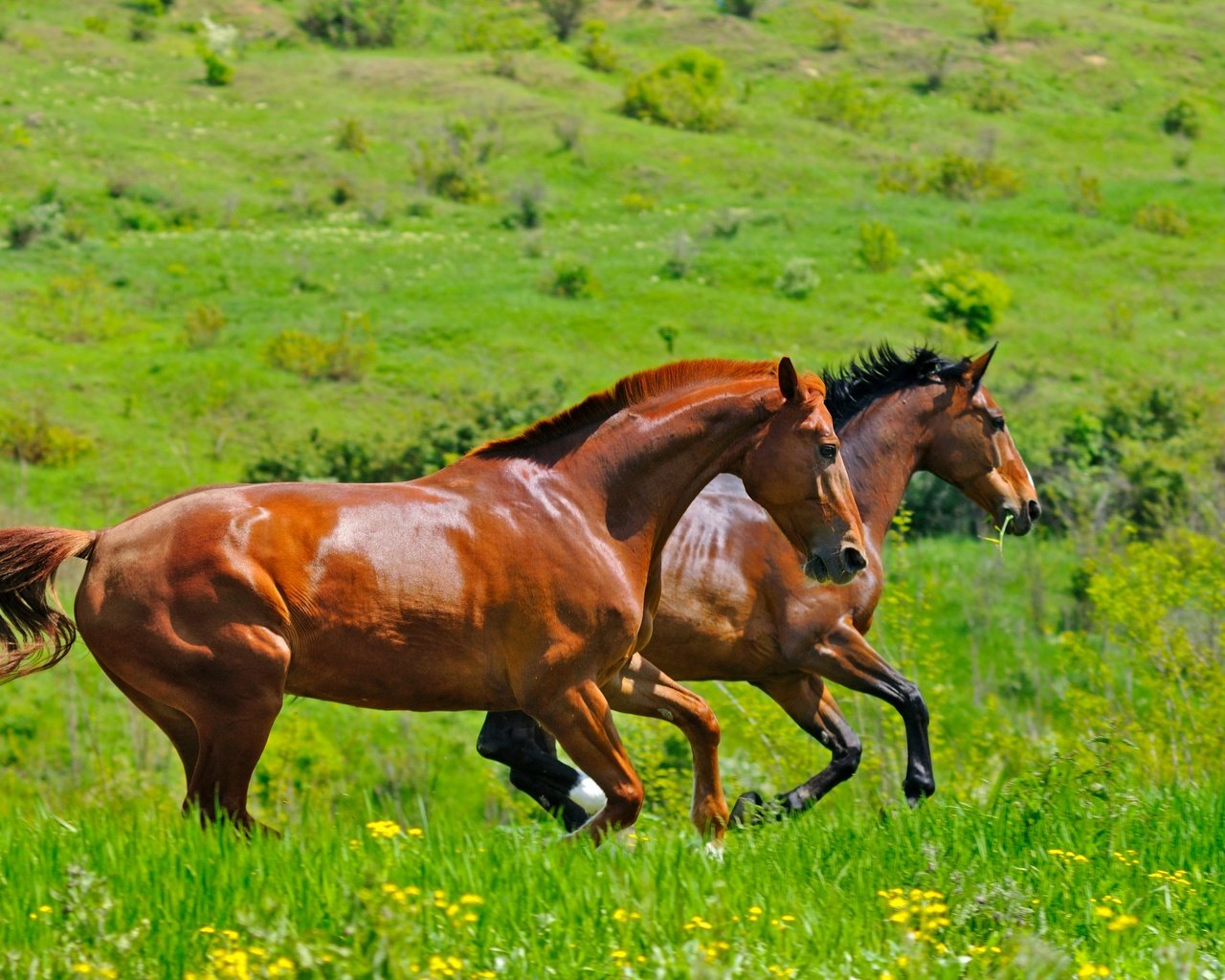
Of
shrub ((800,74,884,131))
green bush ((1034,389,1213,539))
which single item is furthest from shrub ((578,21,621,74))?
green bush ((1034,389,1213,539))

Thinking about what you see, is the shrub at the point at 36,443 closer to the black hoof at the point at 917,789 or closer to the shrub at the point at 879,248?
the shrub at the point at 879,248

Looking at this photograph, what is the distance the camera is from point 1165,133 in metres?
60.8

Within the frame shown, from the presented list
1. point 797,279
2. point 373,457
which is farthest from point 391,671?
point 797,279

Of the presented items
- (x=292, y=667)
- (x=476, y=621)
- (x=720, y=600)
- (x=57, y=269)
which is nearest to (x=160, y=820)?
(x=292, y=667)

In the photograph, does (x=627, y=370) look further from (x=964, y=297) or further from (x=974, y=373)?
(x=974, y=373)

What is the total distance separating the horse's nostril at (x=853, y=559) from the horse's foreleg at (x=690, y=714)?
3.60ft

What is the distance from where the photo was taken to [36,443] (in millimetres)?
27016

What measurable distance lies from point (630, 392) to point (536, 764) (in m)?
1.99

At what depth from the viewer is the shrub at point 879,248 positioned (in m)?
40.4

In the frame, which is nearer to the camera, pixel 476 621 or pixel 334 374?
pixel 476 621

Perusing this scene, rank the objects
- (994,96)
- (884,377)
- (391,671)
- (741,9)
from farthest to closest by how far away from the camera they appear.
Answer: (741,9) → (994,96) → (884,377) → (391,671)

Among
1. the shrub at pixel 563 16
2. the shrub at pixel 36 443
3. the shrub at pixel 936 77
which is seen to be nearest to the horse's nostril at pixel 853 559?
the shrub at pixel 36 443

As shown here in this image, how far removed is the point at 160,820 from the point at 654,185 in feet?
151

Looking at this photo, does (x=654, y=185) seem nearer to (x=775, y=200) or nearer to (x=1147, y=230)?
(x=775, y=200)
